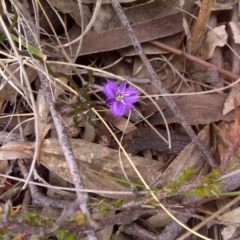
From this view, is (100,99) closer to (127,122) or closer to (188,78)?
(127,122)

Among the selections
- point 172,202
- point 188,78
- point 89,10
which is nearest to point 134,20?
point 89,10

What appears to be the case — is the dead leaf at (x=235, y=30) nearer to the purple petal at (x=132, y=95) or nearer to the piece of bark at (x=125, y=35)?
the piece of bark at (x=125, y=35)

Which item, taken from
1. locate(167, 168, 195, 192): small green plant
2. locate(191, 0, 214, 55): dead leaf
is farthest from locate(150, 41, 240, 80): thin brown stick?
locate(167, 168, 195, 192): small green plant

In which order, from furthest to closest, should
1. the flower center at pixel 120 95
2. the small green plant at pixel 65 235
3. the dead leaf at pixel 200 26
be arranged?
the dead leaf at pixel 200 26
the flower center at pixel 120 95
the small green plant at pixel 65 235

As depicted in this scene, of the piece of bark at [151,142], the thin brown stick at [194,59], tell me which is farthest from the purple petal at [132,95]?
the thin brown stick at [194,59]

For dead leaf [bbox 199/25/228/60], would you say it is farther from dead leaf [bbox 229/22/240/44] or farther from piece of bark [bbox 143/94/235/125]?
piece of bark [bbox 143/94/235/125]

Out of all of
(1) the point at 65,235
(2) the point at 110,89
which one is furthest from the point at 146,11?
(1) the point at 65,235
